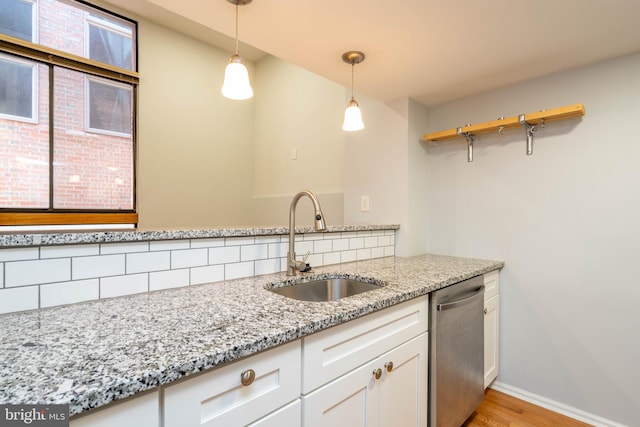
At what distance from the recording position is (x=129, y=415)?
57 cm

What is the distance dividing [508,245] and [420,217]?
0.57 m

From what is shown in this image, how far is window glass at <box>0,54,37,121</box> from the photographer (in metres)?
2.64

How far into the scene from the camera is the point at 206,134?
3.46m

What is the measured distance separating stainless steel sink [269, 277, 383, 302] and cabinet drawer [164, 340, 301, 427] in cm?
55

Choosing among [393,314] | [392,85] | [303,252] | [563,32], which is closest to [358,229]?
[303,252]

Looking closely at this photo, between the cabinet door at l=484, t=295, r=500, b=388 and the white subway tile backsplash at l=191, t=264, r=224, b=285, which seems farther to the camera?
the cabinet door at l=484, t=295, r=500, b=388

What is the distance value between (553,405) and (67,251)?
8.10 feet

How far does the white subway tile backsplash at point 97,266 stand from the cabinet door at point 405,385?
A: 3.22ft

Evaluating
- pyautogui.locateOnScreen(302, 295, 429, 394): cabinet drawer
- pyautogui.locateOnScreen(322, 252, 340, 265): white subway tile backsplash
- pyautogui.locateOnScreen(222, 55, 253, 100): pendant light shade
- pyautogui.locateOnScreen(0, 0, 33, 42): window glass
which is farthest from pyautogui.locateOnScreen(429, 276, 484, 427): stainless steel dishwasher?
pyautogui.locateOnScreen(0, 0, 33, 42): window glass

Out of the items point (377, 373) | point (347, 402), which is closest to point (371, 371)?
point (377, 373)

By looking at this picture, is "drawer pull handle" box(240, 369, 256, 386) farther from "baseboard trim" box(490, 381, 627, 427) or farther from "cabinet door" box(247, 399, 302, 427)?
"baseboard trim" box(490, 381, 627, 427)

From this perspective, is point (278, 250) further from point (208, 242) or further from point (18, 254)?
point (18, 254)

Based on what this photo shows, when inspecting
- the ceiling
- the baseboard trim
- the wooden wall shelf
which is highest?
the ceiling

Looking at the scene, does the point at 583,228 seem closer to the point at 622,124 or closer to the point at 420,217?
the point at 622,124
